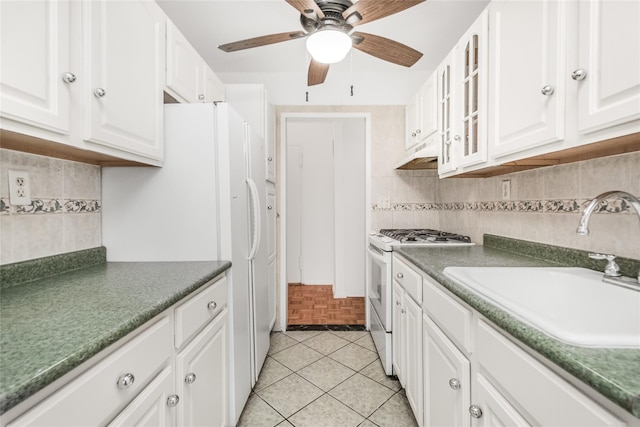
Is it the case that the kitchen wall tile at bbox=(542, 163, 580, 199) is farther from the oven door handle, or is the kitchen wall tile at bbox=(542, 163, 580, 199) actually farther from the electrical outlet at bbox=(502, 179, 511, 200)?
the oven door handle

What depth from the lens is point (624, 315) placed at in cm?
84

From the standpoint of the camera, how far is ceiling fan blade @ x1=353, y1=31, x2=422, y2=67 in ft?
5.40

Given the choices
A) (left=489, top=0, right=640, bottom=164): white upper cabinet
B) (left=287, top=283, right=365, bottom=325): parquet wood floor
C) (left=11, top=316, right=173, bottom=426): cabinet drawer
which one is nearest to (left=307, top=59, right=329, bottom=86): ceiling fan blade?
(left=489, top=0, right=640, bottom=164): white upper cabinet

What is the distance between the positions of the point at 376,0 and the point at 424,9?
2.54 feet

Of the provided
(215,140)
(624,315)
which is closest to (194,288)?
(215,140)

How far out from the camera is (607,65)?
0.79 m

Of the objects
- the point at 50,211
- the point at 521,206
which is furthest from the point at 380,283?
the point at 50,211

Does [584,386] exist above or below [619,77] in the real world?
below

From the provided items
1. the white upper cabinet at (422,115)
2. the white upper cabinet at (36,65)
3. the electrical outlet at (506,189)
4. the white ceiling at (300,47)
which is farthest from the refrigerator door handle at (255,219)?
the electrical outlet at (506,189)

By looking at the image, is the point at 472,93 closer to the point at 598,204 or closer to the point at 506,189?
the point at 506,189

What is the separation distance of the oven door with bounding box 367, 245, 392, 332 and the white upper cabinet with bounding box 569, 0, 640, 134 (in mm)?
1333

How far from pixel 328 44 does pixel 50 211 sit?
1.44 m

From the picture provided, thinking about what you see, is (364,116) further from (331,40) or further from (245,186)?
(245,186)

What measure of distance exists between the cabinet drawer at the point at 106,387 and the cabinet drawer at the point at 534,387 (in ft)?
3.10
